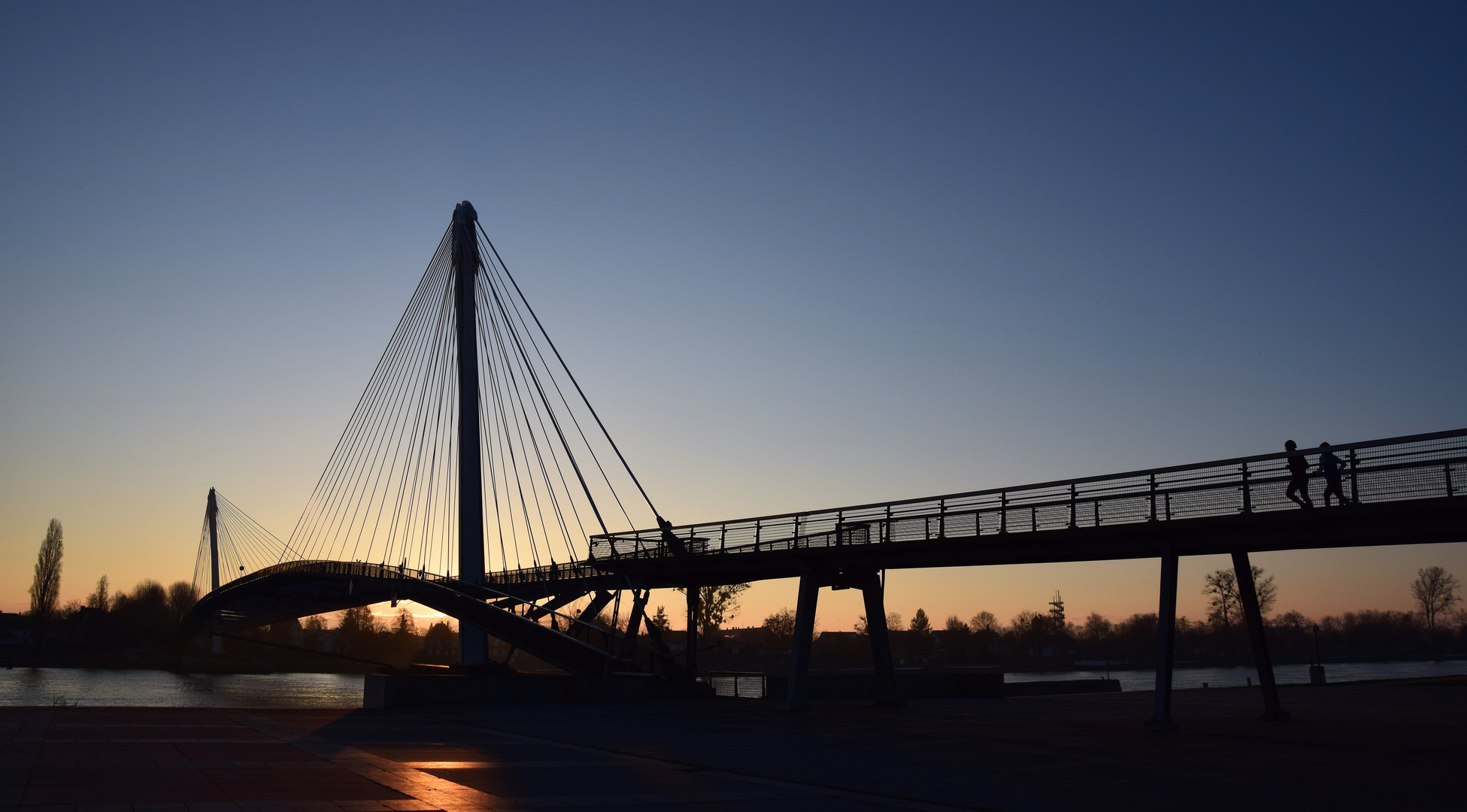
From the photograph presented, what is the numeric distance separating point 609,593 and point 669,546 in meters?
8.93

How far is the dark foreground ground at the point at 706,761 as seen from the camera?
13.6m

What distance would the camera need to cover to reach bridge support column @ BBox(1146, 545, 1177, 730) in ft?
80.6

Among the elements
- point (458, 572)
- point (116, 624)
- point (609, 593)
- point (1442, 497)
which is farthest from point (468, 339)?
point (116, 624)

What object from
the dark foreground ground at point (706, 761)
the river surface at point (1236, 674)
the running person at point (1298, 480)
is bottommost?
the river surface at point (1236, 674)

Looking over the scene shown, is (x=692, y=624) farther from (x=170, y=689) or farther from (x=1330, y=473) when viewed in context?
(x=170, y=689)

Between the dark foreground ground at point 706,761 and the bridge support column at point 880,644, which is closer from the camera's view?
the dark foreground ground at point 706,761

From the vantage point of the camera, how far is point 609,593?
158ft

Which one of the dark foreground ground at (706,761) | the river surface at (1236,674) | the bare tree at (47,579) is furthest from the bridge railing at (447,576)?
the bare tree at (47,579)

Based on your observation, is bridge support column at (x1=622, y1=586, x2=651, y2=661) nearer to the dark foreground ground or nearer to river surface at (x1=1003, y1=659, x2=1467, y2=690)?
the dark foreground ground

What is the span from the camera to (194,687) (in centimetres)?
7906

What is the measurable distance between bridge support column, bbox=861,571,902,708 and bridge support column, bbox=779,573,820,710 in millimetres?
1824

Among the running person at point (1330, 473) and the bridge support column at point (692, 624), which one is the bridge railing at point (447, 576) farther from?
the running person at point (1330, 473)

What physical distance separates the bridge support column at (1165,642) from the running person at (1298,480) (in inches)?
143

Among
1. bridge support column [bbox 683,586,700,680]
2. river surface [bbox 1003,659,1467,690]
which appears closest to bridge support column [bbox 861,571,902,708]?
bridge support column [bbox 683,586,700,680]
